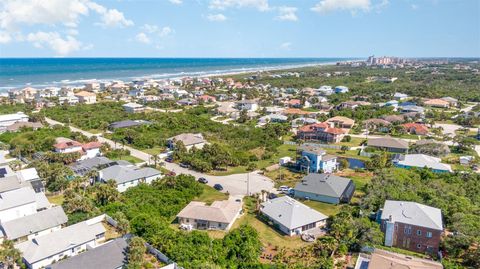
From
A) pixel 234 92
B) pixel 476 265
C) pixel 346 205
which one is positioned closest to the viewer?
pixel 476 265

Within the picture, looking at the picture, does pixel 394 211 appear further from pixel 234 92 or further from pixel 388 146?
pixel 234 92

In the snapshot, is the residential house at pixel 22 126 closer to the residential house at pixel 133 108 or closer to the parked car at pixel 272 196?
the residential house at pixel 133 108

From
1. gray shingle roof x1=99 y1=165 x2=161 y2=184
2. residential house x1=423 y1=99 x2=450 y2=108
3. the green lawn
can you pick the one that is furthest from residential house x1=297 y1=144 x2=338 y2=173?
residential house x1=423 y1=99 x2=450 y2=108

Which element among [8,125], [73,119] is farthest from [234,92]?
[8,125]

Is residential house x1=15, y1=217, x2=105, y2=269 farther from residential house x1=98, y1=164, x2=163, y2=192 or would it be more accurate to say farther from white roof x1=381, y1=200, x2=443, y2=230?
white roof x1=381, y1=200, x2=443, y2=230

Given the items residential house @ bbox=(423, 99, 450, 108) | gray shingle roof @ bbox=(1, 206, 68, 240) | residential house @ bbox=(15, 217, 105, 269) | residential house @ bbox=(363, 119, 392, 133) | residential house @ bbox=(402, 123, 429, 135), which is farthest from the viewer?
residential house @ bbox=(423, 99, 450, 108)

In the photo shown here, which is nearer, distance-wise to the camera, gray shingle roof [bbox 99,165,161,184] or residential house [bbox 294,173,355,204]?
residential house [bbox 294,173,355,204]
